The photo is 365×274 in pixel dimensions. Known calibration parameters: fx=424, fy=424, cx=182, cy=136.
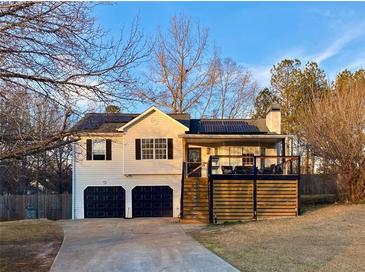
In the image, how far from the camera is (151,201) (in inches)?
896

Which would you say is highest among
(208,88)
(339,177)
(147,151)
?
(208,88)

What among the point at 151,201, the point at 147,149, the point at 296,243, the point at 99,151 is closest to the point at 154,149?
the point at 147,149

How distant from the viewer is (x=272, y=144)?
23.3m

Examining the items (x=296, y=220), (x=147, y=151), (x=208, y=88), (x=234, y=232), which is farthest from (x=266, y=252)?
(x=208, y=88)

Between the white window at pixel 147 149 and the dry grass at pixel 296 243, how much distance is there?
7.38 metres

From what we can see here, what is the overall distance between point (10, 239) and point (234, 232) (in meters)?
7.19

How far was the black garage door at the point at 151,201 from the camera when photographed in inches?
890

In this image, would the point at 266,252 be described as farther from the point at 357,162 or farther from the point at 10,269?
the point at 357,162

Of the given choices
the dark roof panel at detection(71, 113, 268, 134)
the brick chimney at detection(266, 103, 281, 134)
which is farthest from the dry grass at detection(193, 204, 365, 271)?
the brick chimney at detection(266, 103, 281, 134)

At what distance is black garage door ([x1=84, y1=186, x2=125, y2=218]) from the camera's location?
22.6 m

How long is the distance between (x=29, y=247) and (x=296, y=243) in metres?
7.29

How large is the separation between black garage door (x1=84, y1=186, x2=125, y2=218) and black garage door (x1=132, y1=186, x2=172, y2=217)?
2.33ft

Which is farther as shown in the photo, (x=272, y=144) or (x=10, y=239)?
(x=272, y=144)

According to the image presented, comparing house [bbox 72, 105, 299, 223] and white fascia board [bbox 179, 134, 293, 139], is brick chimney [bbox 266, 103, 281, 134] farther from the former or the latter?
white fascia board [bbox 179, 134, 293, 139]
